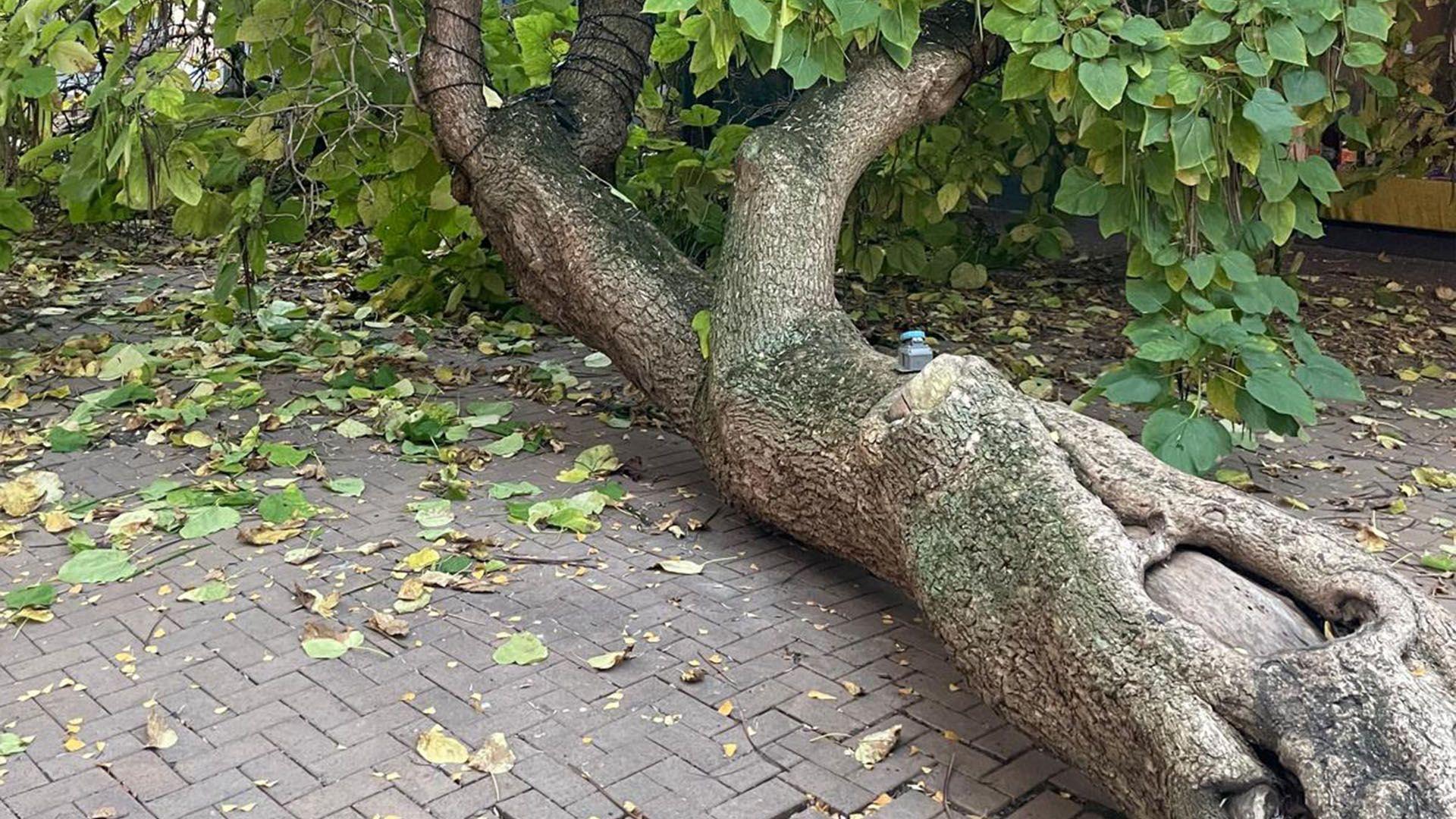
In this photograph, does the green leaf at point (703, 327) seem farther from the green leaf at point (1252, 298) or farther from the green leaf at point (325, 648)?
the green leaf at point (1252, 298)

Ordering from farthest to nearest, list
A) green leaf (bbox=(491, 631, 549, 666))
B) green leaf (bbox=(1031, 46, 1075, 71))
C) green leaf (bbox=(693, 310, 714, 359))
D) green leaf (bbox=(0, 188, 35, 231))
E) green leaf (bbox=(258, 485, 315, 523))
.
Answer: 1. green leaf (bbox=(0, 188, 35, 231))
2. green leaf (bbox=(693, 310, 714, 359))
3. green leaf (bbox=(258, 485, 315, 523))
4. green leaf (bbox=(1031, 46, 1075, 71))
5. green leaf (bbox=(491, 631, 549, 666))

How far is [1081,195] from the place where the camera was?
4484 mm

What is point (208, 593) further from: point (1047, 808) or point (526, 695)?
point (1047, 808)

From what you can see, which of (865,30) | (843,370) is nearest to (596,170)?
(865,30)

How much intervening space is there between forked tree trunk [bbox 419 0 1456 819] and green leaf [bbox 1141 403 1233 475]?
93cm

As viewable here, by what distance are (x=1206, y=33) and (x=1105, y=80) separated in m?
0.35

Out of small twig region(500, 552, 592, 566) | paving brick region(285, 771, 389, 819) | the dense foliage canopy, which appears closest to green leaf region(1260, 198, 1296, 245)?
the dense foliage canopy

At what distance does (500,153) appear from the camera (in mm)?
5020

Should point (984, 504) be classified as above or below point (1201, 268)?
below

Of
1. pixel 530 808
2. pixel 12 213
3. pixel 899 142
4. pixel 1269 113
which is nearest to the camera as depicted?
pixel 530 808

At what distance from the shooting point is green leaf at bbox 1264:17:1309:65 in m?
3.97

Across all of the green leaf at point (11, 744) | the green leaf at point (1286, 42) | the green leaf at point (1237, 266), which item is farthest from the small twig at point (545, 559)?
the green leaf at point (1286, 42)

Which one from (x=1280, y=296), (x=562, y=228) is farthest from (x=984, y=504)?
(x=562, y=228)

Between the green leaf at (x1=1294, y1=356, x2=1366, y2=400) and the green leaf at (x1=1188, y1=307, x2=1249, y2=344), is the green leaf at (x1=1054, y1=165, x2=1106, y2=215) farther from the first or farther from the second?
the green leaf at (x1=1294, y1=356, x2=1366, y2=400)
